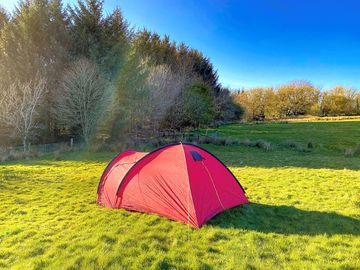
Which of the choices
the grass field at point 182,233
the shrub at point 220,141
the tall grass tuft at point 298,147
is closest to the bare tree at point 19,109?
the grass field at point 182,233

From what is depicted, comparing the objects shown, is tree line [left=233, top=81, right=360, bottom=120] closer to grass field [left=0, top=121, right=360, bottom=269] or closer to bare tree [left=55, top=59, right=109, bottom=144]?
bare tree [left=55, top=59, right=109, bottom=144]

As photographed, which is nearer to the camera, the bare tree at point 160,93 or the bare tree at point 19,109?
the bare tree at point 19,109

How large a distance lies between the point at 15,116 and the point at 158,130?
12.7 meters

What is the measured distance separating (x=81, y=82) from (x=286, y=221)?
56.2 ft

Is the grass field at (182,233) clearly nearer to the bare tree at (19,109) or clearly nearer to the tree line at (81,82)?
the bare tree at (19,109)

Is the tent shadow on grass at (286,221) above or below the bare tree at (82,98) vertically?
below

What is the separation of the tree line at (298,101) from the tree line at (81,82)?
44.3 meters

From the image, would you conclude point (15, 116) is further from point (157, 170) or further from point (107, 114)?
point (157, 170)

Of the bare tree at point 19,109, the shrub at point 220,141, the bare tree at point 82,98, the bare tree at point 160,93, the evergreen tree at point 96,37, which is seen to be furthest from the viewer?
the evergreen tree at point 96,37

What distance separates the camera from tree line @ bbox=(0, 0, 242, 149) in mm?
18359

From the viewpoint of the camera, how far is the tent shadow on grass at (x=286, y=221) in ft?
16.1

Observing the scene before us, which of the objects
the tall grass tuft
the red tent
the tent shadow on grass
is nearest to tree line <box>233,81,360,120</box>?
the tall grass tuft

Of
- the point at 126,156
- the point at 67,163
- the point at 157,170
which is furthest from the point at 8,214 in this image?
the point at 67,163

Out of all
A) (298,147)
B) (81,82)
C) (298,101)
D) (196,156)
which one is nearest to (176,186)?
(196,156)
